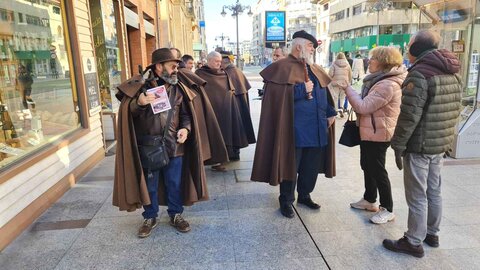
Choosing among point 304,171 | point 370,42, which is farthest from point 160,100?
point 370,42

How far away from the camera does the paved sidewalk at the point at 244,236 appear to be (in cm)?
296

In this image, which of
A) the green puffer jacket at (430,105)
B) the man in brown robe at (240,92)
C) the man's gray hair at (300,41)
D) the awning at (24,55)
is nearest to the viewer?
the green puffer jacket at (430,105)

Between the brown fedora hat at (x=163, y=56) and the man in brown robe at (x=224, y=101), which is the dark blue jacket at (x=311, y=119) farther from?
the man in brown robe at (x=224, y=101)

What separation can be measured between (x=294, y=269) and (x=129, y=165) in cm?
167

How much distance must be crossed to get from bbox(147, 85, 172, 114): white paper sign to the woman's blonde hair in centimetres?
200

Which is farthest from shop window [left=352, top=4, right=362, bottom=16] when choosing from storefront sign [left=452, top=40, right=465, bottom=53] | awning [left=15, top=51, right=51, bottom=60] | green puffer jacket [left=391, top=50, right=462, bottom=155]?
green puffer jacket [left=391, top=50, right=462, bottom=155]

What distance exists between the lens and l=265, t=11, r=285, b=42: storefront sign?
19062 mm

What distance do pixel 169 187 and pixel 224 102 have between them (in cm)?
215

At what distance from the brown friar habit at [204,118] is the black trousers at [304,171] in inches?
30.5

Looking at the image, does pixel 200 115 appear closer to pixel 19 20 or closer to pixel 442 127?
pixel 442 127

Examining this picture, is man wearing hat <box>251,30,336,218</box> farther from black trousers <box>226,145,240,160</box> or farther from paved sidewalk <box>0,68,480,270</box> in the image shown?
black trousers <box>226,145,240,160</box>

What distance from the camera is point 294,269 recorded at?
284 centimetres

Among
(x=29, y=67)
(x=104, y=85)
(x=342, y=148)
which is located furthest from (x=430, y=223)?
(x=104, y=85)

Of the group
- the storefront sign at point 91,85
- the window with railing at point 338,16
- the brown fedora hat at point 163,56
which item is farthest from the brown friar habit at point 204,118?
the window with railing at point 338,16
